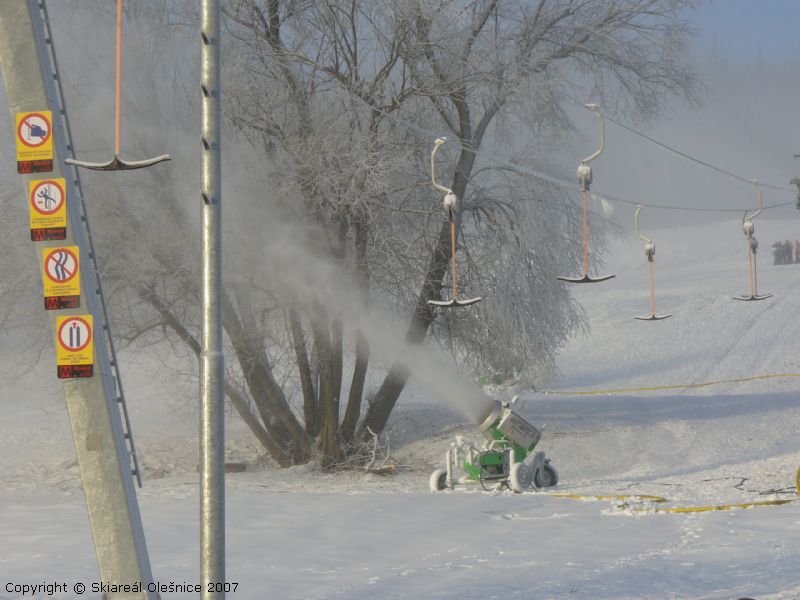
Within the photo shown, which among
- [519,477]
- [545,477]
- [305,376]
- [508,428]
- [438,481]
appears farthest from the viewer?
[305,376]

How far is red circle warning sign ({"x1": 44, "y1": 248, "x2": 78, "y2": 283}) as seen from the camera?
324 inches

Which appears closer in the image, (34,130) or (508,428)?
(34,130)

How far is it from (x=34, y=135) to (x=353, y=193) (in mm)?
11108

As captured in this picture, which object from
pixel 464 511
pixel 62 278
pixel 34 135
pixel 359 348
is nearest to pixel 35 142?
pixel 34 135

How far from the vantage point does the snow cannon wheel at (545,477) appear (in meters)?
17.7

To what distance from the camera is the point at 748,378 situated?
3625 cm

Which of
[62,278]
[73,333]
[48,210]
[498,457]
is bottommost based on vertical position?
[498,457]

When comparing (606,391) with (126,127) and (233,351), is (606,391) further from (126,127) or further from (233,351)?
(126,127)

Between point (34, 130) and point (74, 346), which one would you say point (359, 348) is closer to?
point (74, 346)

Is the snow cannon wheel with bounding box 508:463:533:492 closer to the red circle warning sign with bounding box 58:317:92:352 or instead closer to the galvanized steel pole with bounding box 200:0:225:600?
the red circle warning sign with bounding box 58:317:92:352

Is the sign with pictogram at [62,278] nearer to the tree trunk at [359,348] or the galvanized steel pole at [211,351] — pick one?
the galvanized steel pole at [211,351]

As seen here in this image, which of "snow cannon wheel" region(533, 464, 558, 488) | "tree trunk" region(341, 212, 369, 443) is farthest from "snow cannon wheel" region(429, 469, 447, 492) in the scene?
"tree trunk" region(341, 212, 369, 443)

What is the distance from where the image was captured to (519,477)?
1705 centimetres

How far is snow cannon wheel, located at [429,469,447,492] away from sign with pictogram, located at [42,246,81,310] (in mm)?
10200
